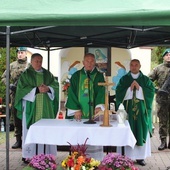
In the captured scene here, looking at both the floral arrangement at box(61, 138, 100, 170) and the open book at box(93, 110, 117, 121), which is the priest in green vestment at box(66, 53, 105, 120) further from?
the floral arrangement at box(61, 138, 100, 170)

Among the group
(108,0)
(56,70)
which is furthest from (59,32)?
(56,70)

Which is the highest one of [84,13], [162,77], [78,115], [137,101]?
[84,13]

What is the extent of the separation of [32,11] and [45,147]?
8.87 feet

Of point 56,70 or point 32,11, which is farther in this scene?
point 56,70

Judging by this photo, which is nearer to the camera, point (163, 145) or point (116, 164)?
point (116, 164)

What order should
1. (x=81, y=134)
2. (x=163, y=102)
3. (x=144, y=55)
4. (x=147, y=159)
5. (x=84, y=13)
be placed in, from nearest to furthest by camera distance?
(x=84, y=13) → (x=81, y=134) → (x=147, y=159) → (x=163, y=102) → (x=144, y=55)

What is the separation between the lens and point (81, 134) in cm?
523

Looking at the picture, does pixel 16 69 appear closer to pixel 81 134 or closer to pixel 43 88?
pixel 43 88

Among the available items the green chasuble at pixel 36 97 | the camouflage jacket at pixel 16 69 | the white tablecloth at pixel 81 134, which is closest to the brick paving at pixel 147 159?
the green chasuble at pixel 36 97

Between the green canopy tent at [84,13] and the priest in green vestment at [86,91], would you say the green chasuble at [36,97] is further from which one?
the green canopy tent at [84,13]

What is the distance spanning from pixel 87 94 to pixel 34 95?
1.04m

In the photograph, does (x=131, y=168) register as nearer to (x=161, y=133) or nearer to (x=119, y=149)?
(x=119, y=149)

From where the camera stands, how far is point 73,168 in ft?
15.3

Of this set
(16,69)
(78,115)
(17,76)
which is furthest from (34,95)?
(16,69)
